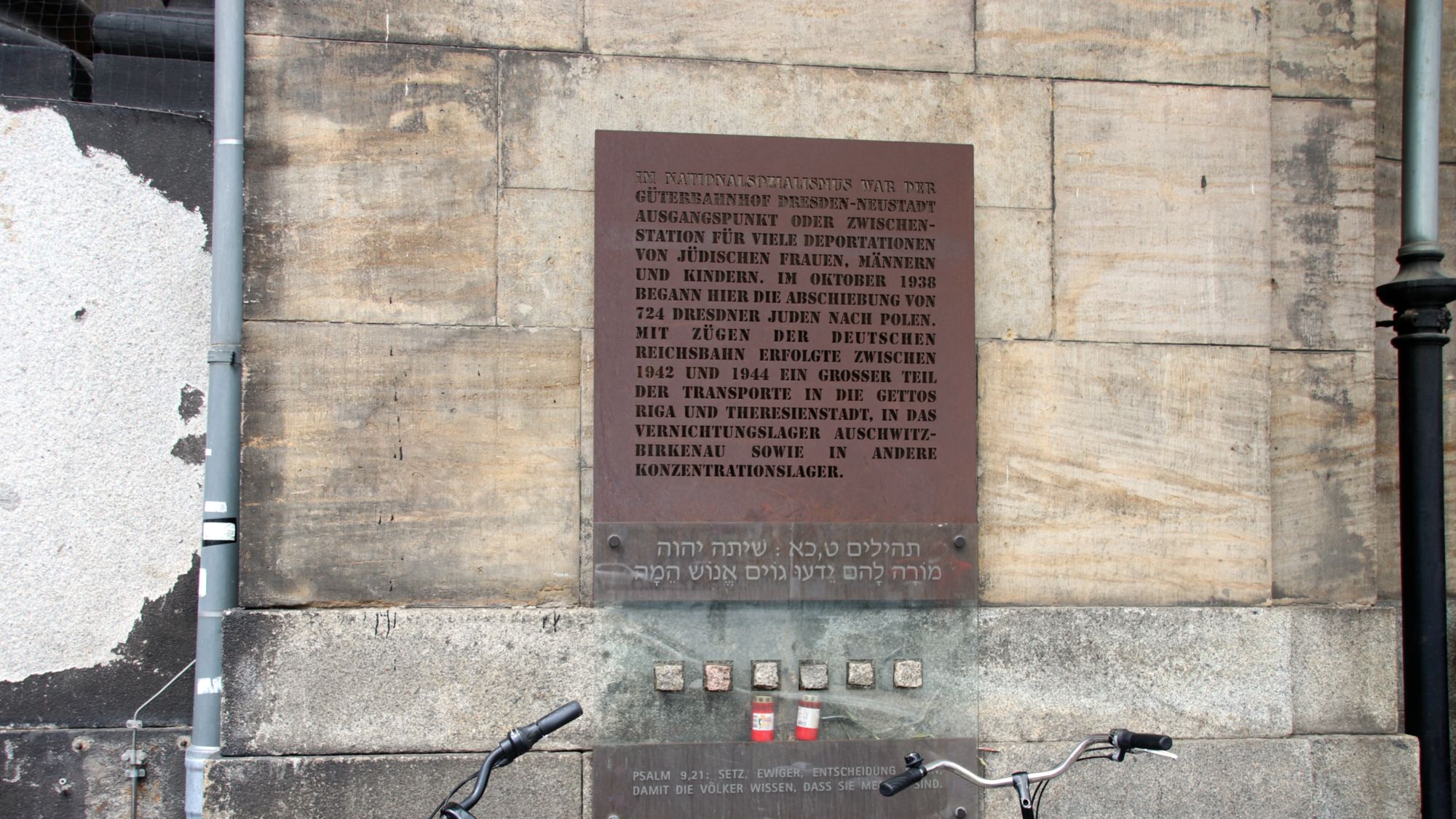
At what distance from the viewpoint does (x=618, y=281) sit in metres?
4.88

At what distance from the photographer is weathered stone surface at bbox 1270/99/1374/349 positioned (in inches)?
214

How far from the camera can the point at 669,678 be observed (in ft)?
15.9

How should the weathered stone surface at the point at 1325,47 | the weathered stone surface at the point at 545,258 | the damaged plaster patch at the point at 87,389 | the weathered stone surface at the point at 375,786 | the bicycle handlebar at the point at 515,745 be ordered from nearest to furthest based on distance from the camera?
the bicycle handlebar at the point at 515,745
the weathered stone surface at the point at 375,786
the weathered stone surface at the point at 545,258
the damaged plaster patch at the point at 87,389
the weathered stone surface at the point at 1325,47

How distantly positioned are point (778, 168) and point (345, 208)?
2.08 metres

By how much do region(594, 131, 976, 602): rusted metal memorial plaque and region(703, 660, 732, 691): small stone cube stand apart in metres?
0.33

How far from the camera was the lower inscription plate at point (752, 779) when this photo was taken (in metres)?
4.79

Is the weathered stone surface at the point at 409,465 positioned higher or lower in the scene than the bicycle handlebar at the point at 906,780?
higher

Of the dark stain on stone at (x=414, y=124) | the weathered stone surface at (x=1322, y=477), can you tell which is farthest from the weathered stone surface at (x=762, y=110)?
the weathered stone surface at (x=1322, y=477)

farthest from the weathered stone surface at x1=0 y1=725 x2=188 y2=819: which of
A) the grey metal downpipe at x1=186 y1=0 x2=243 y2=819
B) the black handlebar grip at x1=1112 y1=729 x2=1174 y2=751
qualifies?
the black handlebar grip at x1=1112 y1=729 x2=1174 y2=751

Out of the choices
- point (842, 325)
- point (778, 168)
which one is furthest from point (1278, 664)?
point (778, 168)

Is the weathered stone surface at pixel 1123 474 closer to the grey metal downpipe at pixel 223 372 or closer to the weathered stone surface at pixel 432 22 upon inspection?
the weathered stone surface at pixel 432 22

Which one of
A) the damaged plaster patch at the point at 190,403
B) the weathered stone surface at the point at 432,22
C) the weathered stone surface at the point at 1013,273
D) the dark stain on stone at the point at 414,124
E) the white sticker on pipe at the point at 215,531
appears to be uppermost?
the weathered stone surface at the point at 432,22

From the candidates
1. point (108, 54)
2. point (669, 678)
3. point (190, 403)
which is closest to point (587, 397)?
point (669, 678)

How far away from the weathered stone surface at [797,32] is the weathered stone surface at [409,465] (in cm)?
Answer: 153
